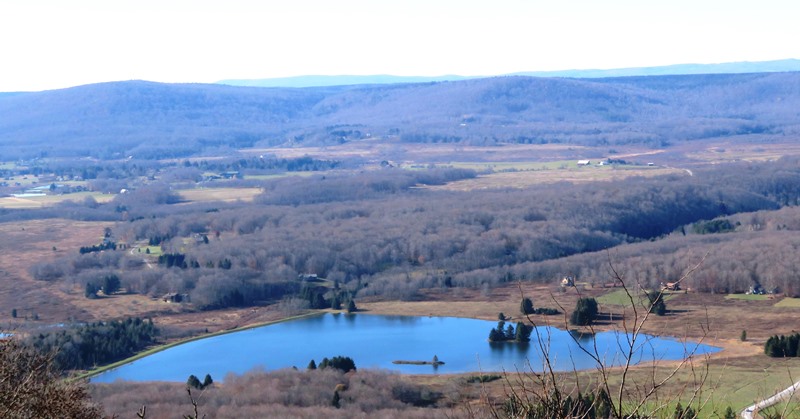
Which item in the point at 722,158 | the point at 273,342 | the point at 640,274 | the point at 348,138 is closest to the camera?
the point at 273,342

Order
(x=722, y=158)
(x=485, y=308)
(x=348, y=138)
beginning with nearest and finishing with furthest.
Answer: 1. (x=485, y=308)
2. (x=722, y=158)
3. (x=348, y=138)

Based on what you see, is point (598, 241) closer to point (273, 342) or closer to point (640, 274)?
point (640, 274)

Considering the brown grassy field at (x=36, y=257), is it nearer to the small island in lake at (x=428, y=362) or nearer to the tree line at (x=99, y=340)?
the tree line at (x=99, y=340)

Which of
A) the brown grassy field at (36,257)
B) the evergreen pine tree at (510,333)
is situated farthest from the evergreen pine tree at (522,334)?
the brown grassy field at (36,257)

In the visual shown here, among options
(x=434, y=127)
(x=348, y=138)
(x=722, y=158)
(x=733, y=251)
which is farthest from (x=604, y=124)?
(x=733, y=251)

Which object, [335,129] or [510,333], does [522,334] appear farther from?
[335,129]

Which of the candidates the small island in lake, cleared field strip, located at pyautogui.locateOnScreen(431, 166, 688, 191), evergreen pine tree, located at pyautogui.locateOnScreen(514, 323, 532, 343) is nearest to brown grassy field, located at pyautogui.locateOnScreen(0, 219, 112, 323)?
the small island in lake

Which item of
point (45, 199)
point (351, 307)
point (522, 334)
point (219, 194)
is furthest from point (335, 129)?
point (522, 334)
